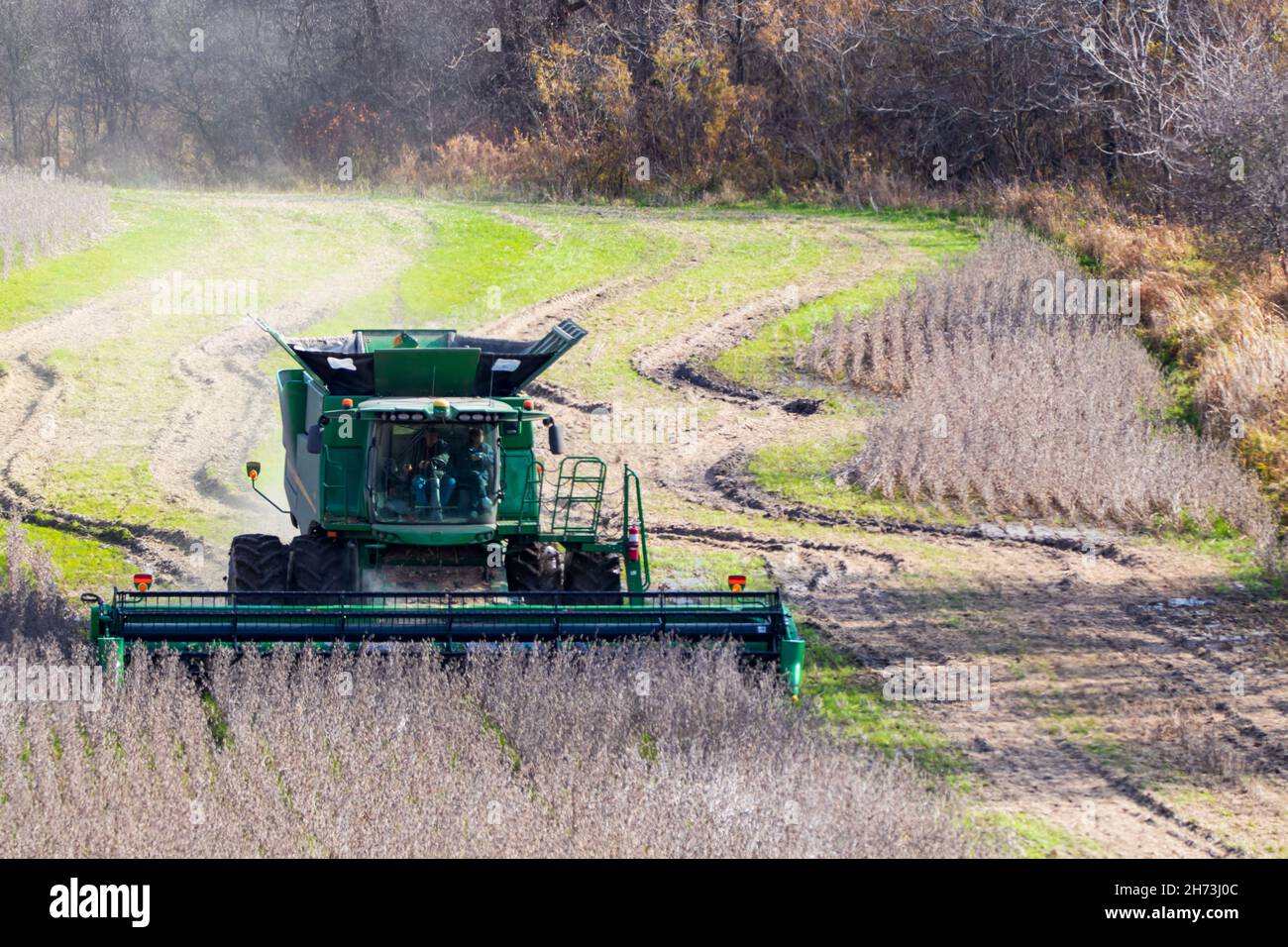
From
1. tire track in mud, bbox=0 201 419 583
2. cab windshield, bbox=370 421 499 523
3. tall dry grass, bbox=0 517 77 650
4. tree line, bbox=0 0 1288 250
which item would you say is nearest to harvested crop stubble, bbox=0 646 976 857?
cab windshield, bbox=370 421 499 523

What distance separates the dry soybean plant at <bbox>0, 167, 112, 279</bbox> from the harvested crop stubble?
18619 millimetres

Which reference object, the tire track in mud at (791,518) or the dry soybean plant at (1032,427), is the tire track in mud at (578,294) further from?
the dry soybean plant at (1032,427)

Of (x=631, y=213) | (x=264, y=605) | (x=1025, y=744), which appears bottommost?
(x=1025, y=744)

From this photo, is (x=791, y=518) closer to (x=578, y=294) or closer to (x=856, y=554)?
(x=856, y=554)

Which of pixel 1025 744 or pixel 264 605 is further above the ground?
pixel 264 605

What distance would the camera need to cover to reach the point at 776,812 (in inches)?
361

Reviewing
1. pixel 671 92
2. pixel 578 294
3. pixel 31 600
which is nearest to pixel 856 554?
pixel 31 600

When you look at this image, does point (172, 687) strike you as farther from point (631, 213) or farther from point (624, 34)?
point (624, 34)

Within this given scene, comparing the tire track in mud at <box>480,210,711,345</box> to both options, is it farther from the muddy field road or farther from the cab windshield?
the cab windshield

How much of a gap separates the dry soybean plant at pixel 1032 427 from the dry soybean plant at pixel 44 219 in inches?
522

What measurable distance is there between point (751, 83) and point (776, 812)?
107 ft

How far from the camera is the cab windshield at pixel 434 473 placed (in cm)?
1291

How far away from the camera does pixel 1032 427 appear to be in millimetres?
19906

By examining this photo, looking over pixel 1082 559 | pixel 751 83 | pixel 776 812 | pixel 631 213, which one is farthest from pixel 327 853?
pixel 751 83
